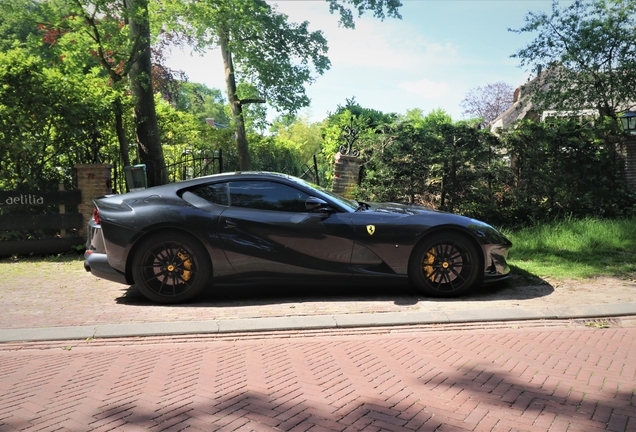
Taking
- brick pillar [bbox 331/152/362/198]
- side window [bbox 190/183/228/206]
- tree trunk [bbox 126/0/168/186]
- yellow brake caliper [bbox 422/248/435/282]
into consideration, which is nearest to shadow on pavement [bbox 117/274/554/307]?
yellow brake caliper [bbox 422/248/435/282]

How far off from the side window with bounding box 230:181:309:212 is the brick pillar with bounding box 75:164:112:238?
4.69m

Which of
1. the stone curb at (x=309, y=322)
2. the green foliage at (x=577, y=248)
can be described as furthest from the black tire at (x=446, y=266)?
the green foliage at (x=577, y=248)

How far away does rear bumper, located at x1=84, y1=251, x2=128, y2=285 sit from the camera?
602 centimetres

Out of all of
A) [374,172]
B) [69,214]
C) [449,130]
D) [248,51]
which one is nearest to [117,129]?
[69,214]

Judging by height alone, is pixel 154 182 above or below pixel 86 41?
below

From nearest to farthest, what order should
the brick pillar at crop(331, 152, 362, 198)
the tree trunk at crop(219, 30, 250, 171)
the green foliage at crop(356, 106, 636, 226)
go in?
the green foliage at crop(356, 106, 636, 226) → the brick pillar at crop(331, 152, 362, 198) → the tree trunk at crop(219, 30, 250, 171)

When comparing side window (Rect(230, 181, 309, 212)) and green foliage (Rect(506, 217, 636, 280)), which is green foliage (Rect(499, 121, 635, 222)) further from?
side window (Rect(230, 181, 309, 212))

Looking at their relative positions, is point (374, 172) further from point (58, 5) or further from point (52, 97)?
point (58, 5)

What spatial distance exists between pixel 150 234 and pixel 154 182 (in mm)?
6603

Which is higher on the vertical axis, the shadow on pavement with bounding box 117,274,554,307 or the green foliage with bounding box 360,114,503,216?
the green foliage with bounding box 360,114,503,216

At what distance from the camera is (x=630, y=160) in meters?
11.5

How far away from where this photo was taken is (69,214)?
9578 millimetres

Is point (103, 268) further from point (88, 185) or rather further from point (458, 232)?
point (88, 185)

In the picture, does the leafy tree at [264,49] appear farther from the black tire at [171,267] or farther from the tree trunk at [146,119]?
the black tire at [171,267]
